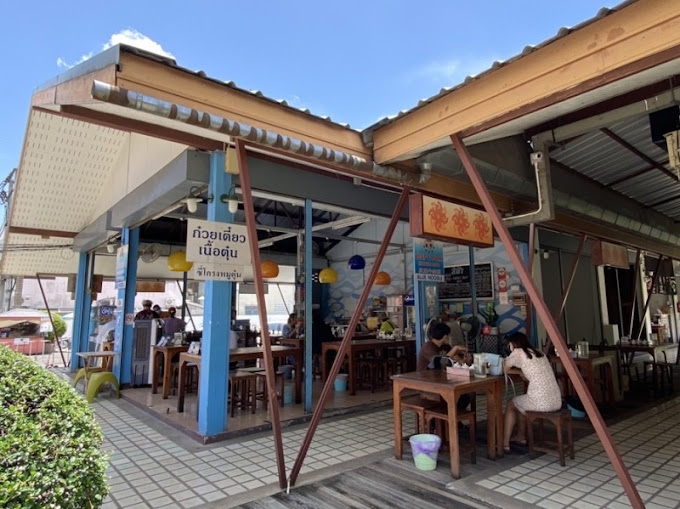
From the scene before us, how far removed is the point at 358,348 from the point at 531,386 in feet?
11.2

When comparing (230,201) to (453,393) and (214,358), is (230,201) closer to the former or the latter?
(214,358)

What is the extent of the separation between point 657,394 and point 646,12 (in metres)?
6.52

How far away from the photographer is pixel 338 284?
14773mm

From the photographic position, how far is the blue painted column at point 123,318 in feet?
24.2

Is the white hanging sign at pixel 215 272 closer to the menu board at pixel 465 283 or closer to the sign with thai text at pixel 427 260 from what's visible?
the sign with thai text at pixel 427 260

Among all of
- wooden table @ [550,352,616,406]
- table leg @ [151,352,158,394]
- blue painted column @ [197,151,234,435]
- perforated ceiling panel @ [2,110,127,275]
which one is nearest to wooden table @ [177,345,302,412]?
blue painted column @ [197,151,234,435]

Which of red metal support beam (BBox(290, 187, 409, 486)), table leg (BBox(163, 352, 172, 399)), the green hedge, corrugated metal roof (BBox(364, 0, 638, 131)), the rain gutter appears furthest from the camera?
table leg (BBox(163, 352, 172, 399))

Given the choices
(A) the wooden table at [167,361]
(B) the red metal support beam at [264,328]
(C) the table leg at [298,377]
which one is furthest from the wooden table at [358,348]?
(B) the red metal support beam at [264,328]

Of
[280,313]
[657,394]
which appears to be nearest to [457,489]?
[657,394]

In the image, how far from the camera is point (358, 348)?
22.8ft

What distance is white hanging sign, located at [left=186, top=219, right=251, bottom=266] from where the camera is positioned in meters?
Answer: 4.25

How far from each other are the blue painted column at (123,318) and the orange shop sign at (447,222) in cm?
555

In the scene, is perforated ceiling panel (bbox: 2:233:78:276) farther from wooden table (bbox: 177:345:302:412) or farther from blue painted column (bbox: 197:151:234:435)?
blue painted column (bbox: 197:151:234:435)

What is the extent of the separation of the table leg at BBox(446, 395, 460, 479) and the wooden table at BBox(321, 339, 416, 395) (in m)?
2.81
